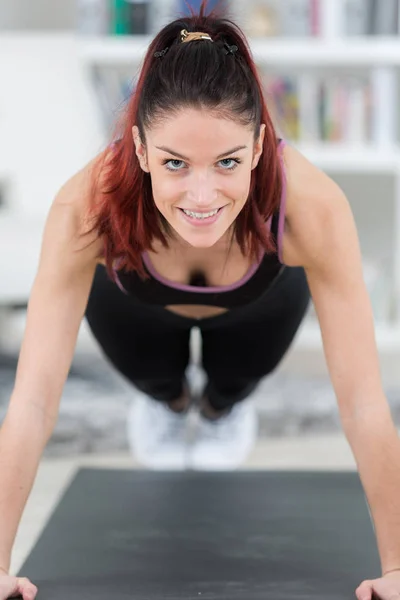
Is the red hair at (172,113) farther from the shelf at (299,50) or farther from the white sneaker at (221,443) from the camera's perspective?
the shelf at (299,50)

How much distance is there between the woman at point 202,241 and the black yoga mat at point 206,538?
0.59 ft

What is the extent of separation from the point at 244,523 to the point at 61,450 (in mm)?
1028

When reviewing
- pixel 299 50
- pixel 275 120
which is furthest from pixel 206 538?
pixel 299 50

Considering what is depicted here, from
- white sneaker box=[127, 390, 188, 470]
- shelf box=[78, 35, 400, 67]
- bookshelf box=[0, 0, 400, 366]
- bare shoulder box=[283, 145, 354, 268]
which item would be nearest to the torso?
bare shoulder box=[283, 145, 354, 268]

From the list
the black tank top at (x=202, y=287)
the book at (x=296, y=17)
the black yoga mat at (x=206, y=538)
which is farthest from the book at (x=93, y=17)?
the black tank top at (x=202, y=287)

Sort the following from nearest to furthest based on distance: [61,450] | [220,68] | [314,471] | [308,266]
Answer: [220,68]
[308,266]
[314,471]
[61,450]

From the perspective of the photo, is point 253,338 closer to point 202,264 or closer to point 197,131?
point 202,264

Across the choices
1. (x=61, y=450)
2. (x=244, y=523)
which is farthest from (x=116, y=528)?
(x=61, y=450)

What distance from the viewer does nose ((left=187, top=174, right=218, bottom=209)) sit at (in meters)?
1.19

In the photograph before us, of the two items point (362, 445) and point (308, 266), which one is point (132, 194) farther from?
point (362, 445)

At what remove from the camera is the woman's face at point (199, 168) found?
117 cm

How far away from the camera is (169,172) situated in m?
1.21

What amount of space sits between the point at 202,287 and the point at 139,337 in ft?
1.47

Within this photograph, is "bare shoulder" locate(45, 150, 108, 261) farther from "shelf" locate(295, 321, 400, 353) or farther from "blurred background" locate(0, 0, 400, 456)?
"shelf" locate(295, 321, 400, 353)
